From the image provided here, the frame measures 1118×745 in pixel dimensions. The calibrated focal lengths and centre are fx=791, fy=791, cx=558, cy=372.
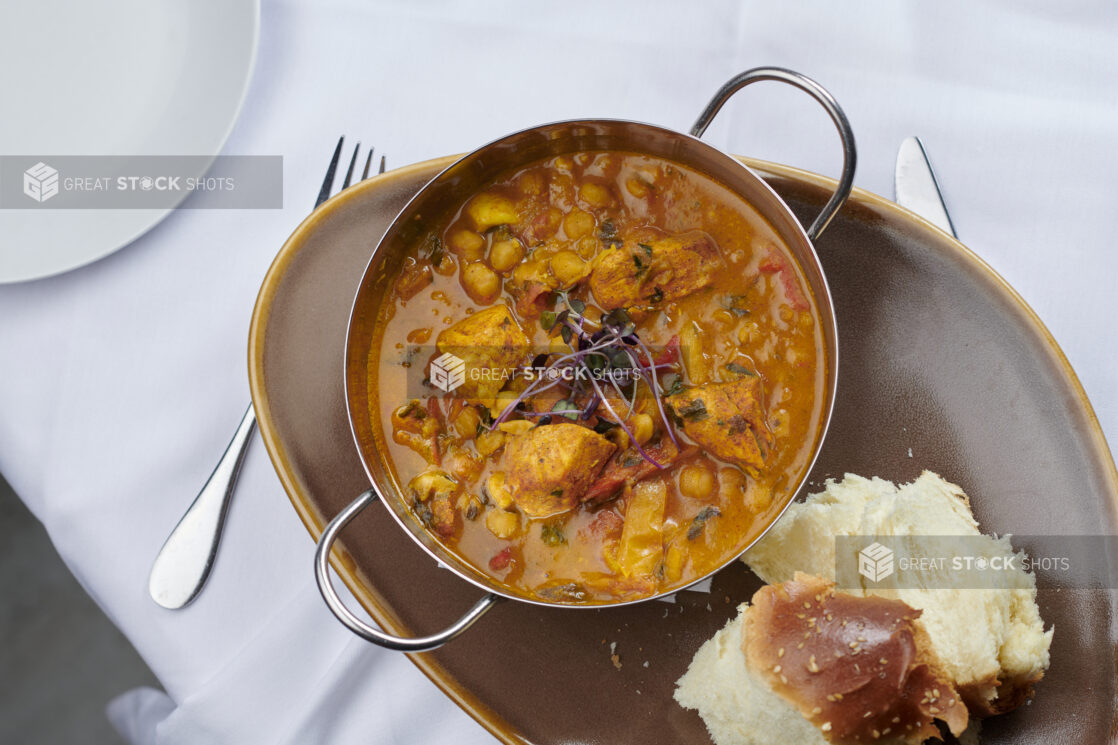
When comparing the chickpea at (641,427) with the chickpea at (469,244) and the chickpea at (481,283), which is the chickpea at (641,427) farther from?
the chickpea at (469,244)

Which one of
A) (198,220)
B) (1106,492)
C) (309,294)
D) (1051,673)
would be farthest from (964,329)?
(198,220)

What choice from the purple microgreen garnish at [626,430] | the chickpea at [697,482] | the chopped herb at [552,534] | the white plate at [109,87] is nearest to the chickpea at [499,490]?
the chopped herb at [552,534]

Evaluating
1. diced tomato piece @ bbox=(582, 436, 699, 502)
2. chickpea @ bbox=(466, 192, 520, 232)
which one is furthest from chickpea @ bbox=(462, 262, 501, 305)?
diced tomato piece @ bbox=(582, 436, 699, 502)

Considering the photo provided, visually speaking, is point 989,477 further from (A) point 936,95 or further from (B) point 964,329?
(A) point 936,95

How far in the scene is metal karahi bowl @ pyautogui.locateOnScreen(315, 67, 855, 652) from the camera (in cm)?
204

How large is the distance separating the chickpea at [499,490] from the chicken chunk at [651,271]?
558mm

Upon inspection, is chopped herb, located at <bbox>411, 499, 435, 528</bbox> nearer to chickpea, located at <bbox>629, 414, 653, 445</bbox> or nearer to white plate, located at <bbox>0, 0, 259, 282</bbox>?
chickpea, located at <bbox>629, 414, 653, 445</bbox>

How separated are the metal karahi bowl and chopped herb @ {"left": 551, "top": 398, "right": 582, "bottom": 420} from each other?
49 centimetres

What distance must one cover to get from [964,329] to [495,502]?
59.0 inches

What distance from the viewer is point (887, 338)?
2408 millimetres

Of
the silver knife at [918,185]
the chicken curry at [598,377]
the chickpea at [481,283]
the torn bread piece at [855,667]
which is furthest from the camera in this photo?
the silver knife at [918,185]

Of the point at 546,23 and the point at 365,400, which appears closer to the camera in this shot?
the point at 365,400

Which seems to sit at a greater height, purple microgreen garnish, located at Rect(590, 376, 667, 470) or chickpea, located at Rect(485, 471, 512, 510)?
purple microgreen garnish, located at Rect(590, 376, 667, 470)

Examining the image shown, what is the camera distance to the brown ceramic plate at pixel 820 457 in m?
2.35
